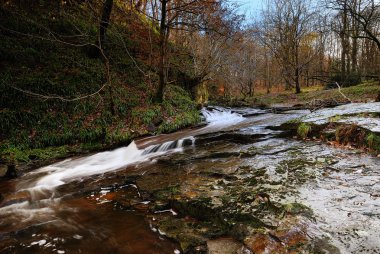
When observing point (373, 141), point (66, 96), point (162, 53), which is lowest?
point (373, 141)

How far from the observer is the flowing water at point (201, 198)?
9.26 ft

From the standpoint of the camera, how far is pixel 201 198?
380 centimetres

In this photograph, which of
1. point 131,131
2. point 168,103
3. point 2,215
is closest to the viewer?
point 2,215

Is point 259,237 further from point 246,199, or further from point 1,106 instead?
point 1,106

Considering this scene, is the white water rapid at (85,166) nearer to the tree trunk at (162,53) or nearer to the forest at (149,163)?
the forest at (149,163)

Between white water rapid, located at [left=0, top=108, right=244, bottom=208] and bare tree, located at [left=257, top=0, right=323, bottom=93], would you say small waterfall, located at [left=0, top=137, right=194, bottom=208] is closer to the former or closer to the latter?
white water rapid, located at [left=0, top=108, right=244, bottom=208]

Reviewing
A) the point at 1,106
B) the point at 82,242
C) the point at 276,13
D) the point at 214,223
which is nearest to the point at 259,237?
the point at 214,223

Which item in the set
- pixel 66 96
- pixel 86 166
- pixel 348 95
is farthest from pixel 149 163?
pixel 348 95

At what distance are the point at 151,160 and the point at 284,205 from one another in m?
4.11

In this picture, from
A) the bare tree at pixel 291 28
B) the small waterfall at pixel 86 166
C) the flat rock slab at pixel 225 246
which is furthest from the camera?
the bare tree at pixel 291 28

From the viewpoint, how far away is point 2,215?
4.15 metres

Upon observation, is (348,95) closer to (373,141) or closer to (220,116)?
(220,116)

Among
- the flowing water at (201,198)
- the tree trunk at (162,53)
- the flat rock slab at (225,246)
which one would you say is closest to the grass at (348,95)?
the tree trunk at (162,53)

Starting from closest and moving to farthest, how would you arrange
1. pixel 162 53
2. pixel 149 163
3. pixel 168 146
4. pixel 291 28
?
1. pixel 149 163
2. pixel 168 146
3. pixel 162 53
4. pixel 291 28
